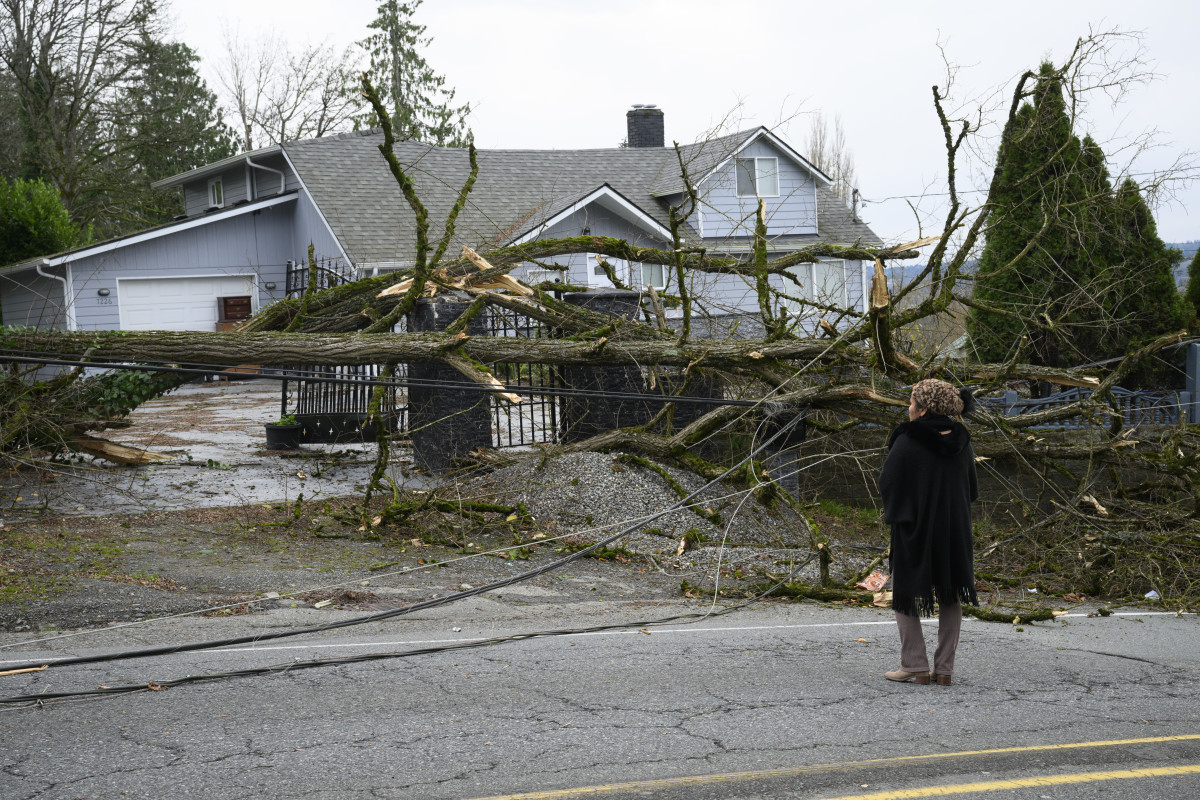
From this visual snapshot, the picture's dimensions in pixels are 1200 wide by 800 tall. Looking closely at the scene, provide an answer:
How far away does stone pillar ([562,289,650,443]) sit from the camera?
12430 millimetres

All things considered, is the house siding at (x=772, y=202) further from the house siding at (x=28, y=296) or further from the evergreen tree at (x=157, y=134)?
the evergreen tree at (x=157, y=134)

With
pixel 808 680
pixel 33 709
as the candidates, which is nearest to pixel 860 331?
pixel 808 680

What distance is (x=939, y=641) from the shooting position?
17.3 ft

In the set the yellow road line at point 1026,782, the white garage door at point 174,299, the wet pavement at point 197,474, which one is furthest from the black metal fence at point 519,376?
the white garage door at point 174,299

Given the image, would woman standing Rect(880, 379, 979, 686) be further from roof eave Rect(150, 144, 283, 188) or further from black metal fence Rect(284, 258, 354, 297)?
roof eave Rect(150, 144, 283, 188)

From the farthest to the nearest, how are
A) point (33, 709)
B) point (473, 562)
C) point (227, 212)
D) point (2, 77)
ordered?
point (2, 77)
point (227, 212)
point (473, 562)
point (33, 709)

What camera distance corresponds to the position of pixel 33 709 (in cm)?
477

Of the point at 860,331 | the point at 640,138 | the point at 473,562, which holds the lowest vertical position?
the point at 473,562

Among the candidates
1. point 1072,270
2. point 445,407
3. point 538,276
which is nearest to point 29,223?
point 538,276

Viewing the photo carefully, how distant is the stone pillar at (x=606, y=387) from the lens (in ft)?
40.8

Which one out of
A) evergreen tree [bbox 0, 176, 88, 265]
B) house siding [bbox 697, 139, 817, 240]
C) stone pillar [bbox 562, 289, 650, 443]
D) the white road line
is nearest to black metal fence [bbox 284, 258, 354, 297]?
evergreen tree [bbox 0, 176, 88, 265]

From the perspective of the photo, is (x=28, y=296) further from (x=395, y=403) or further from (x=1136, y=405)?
(x=1136, y=405)

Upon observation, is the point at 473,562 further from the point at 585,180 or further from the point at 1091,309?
the point at 585,180

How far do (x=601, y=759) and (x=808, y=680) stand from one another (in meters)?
1.66
